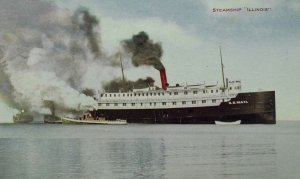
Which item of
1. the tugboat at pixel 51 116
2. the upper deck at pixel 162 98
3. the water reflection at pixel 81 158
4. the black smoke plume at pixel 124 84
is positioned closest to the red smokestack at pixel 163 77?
the black smoke plume at pixel 124 84

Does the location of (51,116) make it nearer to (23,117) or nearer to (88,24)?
(23,117)

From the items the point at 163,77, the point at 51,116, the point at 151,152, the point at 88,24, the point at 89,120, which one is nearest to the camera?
the point at 88,24

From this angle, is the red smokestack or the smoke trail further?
the red smokestack

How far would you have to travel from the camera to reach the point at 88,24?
366 inches

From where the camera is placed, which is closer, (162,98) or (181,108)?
(162,98)

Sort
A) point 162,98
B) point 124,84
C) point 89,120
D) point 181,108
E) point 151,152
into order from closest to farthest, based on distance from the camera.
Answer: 1. point 151,152
2. point 124,84
3. point 89,120
4. point 162,98
5. point 181,108

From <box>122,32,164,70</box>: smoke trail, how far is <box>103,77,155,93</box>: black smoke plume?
22.9 inches

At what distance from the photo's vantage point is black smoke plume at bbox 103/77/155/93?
10799 mm

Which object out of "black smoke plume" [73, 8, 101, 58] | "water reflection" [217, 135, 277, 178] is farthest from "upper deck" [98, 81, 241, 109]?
"black smoke plume" [73, 8, 101, 58]

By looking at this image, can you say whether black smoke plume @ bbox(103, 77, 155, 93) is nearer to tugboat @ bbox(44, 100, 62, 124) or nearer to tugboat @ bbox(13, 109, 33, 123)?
tugboat @ bbox(44, 100, 62, 124)

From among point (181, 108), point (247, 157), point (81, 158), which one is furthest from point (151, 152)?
point (181, 108)

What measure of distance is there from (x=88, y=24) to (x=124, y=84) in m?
2.24

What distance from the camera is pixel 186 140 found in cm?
1122

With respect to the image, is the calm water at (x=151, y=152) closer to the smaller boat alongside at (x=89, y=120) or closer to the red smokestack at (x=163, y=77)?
the smaller boat alongside at (x=89, y=120)
